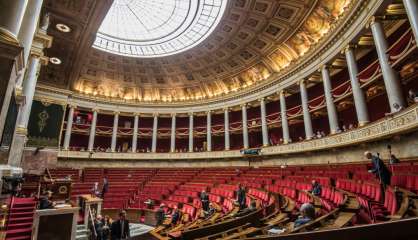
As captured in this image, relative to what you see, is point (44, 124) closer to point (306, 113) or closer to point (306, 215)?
point (306, 113)

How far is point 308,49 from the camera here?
16109 millimetres

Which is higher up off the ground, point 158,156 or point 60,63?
point 60,63

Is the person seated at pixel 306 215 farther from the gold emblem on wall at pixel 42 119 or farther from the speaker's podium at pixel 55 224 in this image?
the gold emblem on wall at pixel 42 119

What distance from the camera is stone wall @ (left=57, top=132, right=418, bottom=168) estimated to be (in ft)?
28.3

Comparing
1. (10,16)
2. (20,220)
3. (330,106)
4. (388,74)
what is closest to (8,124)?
(10,16)

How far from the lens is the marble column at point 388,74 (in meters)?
8.87

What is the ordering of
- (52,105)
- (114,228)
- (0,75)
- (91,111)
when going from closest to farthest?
(0,75), (114,228), (52,105), (91,111)

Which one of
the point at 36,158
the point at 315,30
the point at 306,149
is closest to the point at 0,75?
the point at 306,149

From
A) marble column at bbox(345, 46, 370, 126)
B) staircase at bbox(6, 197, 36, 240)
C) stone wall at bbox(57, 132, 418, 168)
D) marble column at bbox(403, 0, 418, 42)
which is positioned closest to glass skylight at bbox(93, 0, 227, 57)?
marble column at bbox(345, 46, 370, 126)

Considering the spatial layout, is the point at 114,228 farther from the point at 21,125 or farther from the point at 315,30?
the point at 315,30

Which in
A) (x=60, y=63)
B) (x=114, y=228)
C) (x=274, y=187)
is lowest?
(x=114, y=228)

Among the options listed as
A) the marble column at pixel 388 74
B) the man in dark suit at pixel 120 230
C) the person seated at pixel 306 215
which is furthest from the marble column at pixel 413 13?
the man in dark suit at pixel 120 230

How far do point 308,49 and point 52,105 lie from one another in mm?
22089

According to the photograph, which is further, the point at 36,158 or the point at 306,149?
the point at 36,158
